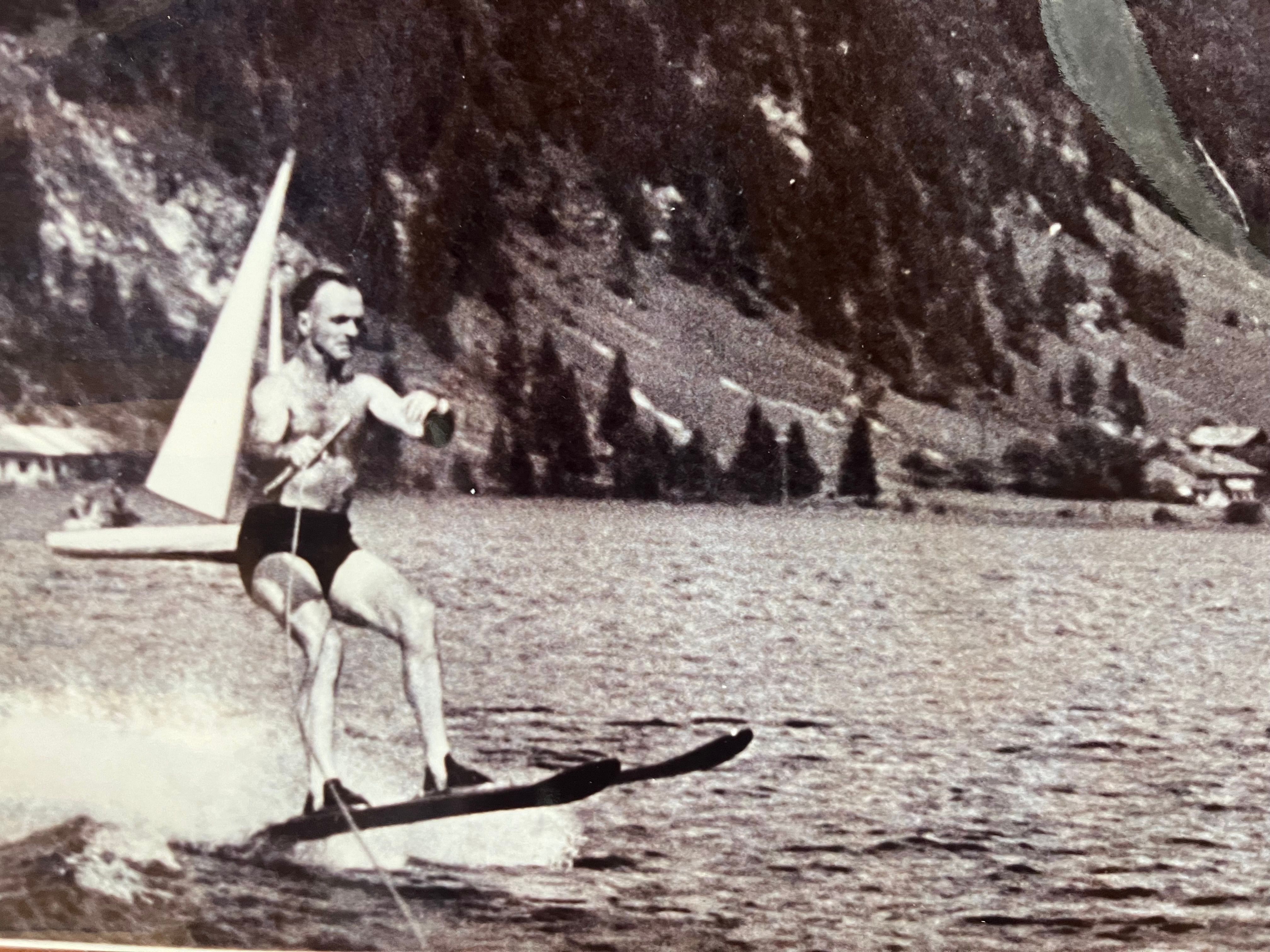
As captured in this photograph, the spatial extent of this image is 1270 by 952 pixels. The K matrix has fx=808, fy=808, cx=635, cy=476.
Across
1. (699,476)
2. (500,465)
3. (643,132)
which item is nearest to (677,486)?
(699,476)

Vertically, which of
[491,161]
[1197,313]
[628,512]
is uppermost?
[491,161]

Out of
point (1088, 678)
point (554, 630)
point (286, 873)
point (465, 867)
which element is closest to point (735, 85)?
point (554, 630)

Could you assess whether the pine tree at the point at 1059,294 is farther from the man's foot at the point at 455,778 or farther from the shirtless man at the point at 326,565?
the man's foot at the point at 455,778

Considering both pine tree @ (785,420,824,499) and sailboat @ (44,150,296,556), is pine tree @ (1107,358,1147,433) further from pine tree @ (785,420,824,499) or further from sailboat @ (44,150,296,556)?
sailboat @ (44,150,296,556)

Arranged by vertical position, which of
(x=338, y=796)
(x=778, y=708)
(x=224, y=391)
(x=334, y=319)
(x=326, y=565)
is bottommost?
(x=338, y=796)

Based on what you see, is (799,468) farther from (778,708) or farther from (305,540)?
(305,540)

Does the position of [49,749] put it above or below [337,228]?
below

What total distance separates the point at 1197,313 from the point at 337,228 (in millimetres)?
1177

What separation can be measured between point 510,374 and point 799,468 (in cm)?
42

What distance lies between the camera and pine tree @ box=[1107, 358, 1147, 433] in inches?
43.6

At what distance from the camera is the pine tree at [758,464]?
1108 mm

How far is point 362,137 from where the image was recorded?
1090mm

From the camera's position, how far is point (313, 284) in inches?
43.0

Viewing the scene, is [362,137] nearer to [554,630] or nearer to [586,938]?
[554,630]
